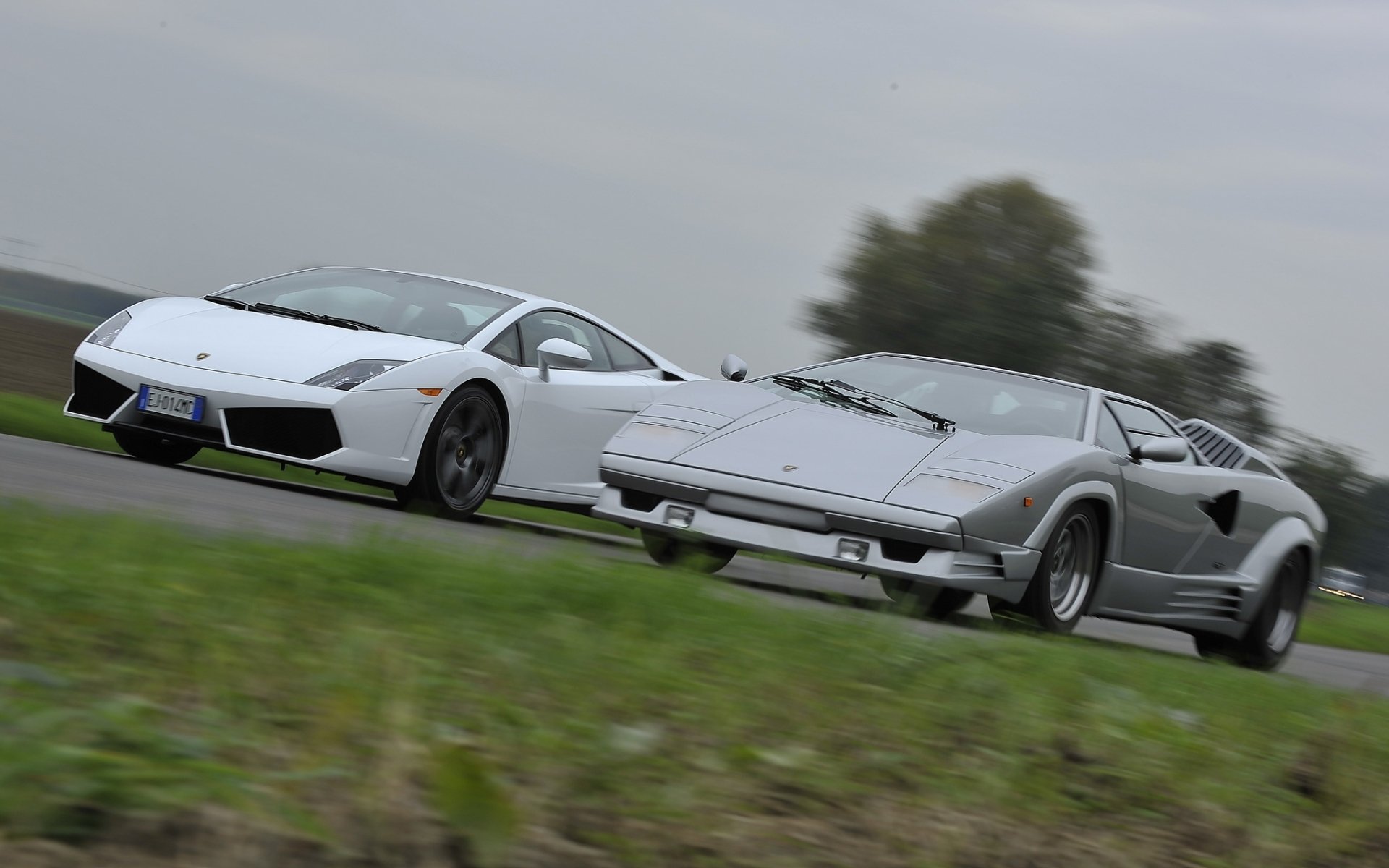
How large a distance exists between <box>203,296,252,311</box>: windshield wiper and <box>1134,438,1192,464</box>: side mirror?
4701mm

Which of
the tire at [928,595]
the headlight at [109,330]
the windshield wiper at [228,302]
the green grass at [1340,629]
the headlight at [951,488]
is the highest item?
the windshield wiper at [228,302]

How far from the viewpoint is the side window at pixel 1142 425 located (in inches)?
268

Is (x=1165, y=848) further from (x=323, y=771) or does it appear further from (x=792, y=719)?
(x=323, y=771)

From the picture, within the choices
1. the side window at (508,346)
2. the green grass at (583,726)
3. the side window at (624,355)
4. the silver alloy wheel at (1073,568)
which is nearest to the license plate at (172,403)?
the side window at (508,346)

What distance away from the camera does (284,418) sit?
680 cm

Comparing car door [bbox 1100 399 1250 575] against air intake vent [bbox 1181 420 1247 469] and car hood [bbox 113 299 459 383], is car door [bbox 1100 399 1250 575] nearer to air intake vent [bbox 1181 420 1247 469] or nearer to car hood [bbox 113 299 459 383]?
air intake vent [bbox 1181 420 1247 469]

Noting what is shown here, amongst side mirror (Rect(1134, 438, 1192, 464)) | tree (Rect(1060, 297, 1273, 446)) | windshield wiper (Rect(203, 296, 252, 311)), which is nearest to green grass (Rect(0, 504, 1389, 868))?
side mirror (Rect(1134, 438, 1192, 464))

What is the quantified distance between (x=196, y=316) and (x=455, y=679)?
5190 mm

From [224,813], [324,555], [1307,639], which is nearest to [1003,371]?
[324,555]

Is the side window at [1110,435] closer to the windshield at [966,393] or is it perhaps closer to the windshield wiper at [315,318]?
the windshield at [966,393]

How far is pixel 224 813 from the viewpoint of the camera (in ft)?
6.20

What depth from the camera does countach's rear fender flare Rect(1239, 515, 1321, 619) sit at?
729 centimetres

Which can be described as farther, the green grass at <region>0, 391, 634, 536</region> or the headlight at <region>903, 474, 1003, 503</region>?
the green grass at <region>0, 391, 634, 536</region>

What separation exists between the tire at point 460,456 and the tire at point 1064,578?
280 centimetres
